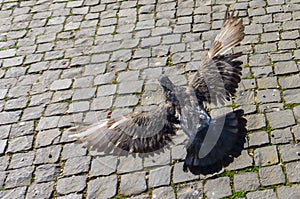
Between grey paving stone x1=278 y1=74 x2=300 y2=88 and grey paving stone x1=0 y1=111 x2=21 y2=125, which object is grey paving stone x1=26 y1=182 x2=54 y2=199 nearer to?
grey paving stone x1=0 y1=111 x2=21 y2=125

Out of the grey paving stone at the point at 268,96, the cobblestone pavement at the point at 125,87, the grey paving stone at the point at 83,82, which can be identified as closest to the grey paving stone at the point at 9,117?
the cobblestone pavement at the point at 125,87

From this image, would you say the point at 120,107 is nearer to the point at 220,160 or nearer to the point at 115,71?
the point at 115,71

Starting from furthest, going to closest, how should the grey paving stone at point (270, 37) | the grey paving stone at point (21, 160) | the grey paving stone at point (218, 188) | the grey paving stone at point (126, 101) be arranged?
the grey paving stone at point (270, 37) → the grey paving stone at point (126, 101) → the grey paving stone at point (21, 160) → the grey paving stone at point (218, 188)

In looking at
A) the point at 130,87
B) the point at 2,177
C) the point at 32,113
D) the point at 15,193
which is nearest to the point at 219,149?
the point at 130,87

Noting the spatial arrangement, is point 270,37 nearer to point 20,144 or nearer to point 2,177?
point 20,144

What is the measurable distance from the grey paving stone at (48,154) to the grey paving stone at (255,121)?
87.3 inches

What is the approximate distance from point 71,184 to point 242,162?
1.85 metres

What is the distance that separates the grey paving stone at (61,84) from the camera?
6.49 meters

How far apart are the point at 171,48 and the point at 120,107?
4.51 ft

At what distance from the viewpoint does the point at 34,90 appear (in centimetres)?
651

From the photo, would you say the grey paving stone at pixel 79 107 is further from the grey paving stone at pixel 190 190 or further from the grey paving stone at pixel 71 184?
the grey paving stone at pixel 190 190

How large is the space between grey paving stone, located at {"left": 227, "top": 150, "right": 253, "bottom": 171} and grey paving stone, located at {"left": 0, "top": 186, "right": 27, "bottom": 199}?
2217mm

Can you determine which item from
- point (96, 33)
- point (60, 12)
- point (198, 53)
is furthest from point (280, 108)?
point (60, 12)

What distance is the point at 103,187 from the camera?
16.6ft
